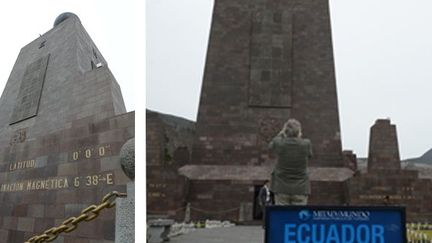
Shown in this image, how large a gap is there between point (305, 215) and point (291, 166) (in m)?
1.97

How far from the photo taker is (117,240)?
2584 mm

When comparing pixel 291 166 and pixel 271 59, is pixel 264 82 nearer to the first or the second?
pixel 271 59

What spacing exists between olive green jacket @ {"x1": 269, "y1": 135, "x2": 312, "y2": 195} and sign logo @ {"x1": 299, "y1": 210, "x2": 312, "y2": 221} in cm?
190

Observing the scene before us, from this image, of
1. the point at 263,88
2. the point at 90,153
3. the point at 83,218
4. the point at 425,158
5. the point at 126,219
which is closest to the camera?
the point at 126,219

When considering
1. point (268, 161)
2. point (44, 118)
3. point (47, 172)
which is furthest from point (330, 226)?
point (268, 161)

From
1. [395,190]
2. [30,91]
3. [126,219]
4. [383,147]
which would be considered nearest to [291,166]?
[126,219]

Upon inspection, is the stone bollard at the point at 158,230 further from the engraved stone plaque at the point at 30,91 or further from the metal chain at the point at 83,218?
the engraved stone plaque at the point at 30,91

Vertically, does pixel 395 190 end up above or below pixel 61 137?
below

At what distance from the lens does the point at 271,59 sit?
42.4 feet

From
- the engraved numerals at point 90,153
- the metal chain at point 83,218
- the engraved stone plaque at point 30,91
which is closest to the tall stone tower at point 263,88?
the engraved stone plaque at point 30,91

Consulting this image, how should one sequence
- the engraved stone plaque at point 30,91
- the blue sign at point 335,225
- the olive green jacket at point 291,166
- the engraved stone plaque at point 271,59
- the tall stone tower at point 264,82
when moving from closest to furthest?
1. the blue sign at point 335,225
2. the olive green jacket at point 291,166
3. the engraved stone plaque at point 30,91
4. the tall stone tower at point 264,82
5. the engraved stone plaque at point 271,59

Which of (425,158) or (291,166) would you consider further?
(425,158)

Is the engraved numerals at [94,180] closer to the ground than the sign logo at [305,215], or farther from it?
farther from it

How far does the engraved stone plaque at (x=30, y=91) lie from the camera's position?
8195 millimetres
